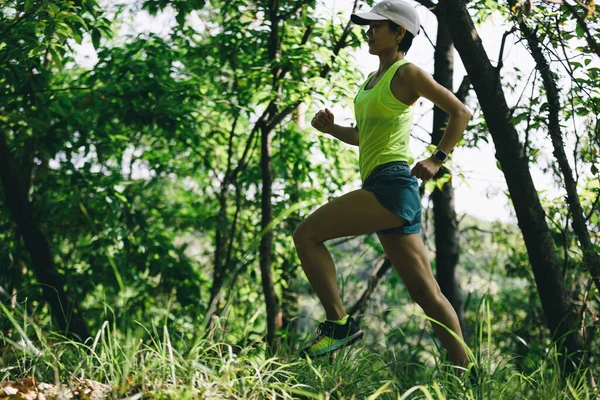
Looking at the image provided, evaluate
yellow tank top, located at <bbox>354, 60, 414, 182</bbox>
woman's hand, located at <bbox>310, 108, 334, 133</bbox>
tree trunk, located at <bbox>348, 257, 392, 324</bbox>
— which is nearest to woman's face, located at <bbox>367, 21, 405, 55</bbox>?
yellow tank top, located at <bbox>354, 60, 414, 182</bbox>

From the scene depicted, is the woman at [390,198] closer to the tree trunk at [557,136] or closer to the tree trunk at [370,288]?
the tree trunk at [557,136]

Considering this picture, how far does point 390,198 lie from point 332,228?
0.26m

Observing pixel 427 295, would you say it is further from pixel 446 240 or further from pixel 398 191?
pixel 446 240

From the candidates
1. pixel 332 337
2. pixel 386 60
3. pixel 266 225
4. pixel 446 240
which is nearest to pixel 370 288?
pixel 266 225

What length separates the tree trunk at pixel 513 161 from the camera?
135 inches

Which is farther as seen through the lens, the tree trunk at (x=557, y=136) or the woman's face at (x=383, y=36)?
the tree trunk at (x=557, y=136)

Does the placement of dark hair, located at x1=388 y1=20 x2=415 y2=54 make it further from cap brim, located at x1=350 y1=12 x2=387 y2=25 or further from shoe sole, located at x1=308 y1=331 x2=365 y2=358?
shoe sole, located at x1=308 y1=331 x2=365 y2=358

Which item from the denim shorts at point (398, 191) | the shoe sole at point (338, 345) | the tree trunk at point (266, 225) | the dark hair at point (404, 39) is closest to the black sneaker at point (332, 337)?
the shoe sole at point (338, 345)

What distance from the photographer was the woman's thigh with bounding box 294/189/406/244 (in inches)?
99.8

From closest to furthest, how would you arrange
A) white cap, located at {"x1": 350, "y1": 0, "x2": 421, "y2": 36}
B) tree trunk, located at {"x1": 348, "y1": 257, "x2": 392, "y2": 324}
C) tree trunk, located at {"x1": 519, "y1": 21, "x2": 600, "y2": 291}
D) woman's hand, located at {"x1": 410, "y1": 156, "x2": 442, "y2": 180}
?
woman's hand, located at {"x1": 410, "y1": 156, "x2": 442, "y2": 180}, white cap, located at {"x1": 350, "y1": 0, "x2": 421, "y2": 36}, tree trunk, located at {"x1": 519, "y1": 21, "x2": 600, "y2": 291}, tree trunk, located at {"x1": 348, "y1": 257, "x2": 392, "y2": 324}

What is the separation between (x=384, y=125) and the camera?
103 inches

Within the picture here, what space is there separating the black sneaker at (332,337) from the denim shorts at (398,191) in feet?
1.41

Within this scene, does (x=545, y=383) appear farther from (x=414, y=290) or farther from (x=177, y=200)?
(x=177, y=200)

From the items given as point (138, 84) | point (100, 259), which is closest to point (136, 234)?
point (100, 259)
